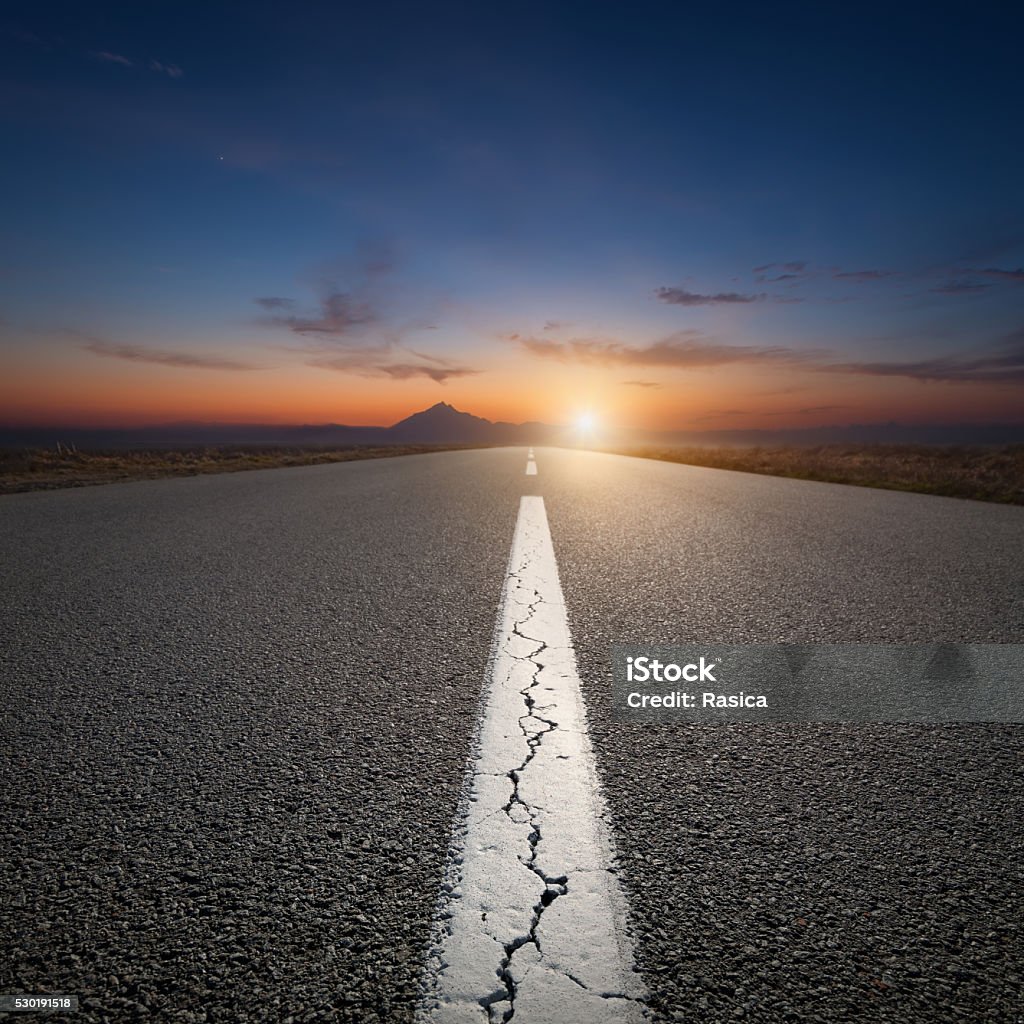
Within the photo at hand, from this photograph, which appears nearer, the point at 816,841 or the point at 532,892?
the point at 532,892

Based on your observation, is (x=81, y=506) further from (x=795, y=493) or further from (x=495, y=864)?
(x=795, y=493)

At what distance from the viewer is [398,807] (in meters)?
1.75

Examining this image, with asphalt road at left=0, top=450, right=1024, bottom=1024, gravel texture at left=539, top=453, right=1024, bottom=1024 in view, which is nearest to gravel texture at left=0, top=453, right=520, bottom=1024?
asphalt road at left=0, top=450, right=1024, bottom=1024

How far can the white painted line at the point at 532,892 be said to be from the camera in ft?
3.88

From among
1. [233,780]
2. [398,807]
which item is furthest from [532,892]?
[233,780]

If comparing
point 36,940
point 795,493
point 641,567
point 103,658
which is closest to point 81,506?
point 103,658

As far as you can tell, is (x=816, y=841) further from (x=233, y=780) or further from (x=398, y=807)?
(x=233, y=780)

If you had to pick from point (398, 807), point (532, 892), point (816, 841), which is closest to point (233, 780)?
point (398, 807)

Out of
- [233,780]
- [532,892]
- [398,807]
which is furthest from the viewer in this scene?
[233,780]

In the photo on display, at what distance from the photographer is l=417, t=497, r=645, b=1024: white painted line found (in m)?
1.18

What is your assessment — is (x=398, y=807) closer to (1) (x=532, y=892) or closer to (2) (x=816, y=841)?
(1) (x=532, y=892)

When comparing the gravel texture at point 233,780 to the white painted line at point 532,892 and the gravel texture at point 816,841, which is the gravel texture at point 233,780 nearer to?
the white painted line at point 532,892

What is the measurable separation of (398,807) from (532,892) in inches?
17.9

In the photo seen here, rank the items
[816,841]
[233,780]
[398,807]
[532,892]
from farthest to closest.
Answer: [233,780] < [398,807] < [816,841] < [532,892]
